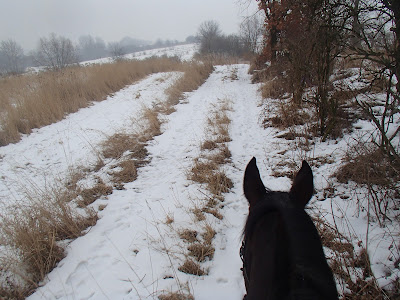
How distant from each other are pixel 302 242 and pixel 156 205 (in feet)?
7.92

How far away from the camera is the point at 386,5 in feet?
7.80

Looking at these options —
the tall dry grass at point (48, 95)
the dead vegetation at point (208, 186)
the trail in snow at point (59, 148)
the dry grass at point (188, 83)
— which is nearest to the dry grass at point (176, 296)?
the dead vegetation at point (208, 186)

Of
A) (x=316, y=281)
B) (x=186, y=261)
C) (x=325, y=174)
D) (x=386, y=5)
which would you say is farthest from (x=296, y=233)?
(x=386, y=5)

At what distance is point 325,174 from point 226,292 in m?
2.15

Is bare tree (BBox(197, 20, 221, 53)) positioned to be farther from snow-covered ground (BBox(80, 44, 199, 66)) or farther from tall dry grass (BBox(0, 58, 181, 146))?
tall dry grass (BBox(0, 58, 181, 146))

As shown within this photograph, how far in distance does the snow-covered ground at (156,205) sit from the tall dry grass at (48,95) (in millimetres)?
448

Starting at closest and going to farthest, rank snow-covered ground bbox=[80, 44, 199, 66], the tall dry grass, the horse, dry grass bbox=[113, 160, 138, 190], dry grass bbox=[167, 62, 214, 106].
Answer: the horse, dry grass bbox=[113, 160, 138, 190], the tall dry grass, dry grass bbox=[167, 62, 214, 106], snow-covered ground bbox=[80, 44, 199, 66]

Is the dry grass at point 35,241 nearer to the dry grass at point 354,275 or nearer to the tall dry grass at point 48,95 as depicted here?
the dry grass at point 354,275

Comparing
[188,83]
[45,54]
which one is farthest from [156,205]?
[45,54]

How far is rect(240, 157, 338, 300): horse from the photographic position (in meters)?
0.70

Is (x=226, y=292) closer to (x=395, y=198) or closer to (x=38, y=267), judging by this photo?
(x=38, y=267)

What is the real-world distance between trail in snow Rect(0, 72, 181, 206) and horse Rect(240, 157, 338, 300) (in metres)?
2.96

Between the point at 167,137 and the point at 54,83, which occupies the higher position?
the point at 54,83

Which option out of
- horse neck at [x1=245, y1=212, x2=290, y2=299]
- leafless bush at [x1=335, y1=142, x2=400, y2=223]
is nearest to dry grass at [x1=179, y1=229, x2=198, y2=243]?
horse neck at [x1=245, y1=212, x2=290, y2=299]
